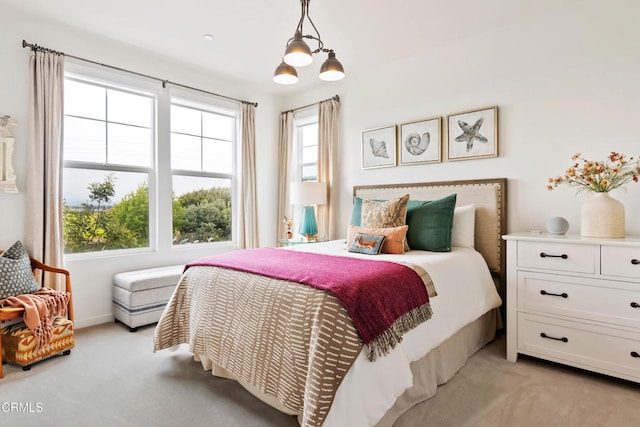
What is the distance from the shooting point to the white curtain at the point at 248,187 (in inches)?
171

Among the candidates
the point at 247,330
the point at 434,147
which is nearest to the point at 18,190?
the point at 247,330

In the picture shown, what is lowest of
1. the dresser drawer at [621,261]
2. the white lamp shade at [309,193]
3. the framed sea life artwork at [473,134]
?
the dresser drawer at [621,261]

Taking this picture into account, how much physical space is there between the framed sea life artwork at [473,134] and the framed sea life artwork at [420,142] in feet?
0.38

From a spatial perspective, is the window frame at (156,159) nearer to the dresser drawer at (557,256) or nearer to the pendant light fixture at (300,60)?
the pendant light fixture at (300,60)

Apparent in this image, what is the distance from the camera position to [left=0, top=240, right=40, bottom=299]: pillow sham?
2363 mm

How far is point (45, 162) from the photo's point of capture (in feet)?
9.48

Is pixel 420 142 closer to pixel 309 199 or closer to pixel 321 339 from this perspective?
pixel 309 199

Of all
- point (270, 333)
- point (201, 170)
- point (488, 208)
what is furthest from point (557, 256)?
point (201, 170)

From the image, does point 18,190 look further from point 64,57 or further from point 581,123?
point 581,123

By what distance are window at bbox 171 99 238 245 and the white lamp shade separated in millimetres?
961

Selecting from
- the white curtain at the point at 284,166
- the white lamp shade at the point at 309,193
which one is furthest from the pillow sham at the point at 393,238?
the white curtain at the point at 284,166

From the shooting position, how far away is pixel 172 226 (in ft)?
12.6

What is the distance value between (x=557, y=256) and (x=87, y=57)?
415 cm

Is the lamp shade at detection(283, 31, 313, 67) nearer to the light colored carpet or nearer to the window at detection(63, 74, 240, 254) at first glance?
the light colored carpet
